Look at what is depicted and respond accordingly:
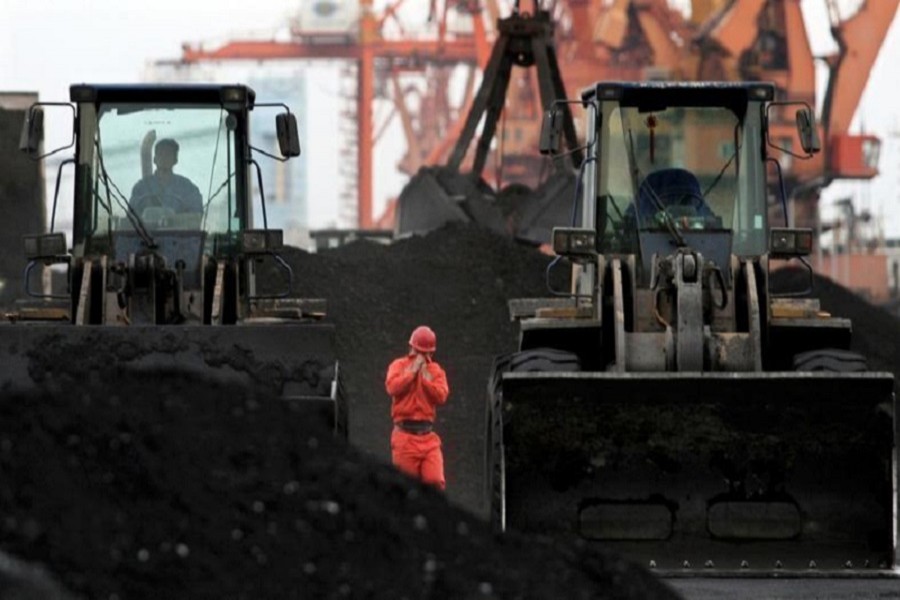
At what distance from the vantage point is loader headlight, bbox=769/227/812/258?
509 inches

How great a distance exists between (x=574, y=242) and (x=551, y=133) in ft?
2.08

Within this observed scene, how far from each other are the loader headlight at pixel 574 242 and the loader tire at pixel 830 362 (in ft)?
4.35

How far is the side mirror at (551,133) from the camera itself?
41.9 ft

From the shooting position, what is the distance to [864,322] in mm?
28094

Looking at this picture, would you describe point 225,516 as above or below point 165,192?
below

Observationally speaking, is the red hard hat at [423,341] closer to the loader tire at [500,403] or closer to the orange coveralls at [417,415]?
the orange coveralls at [417,415]

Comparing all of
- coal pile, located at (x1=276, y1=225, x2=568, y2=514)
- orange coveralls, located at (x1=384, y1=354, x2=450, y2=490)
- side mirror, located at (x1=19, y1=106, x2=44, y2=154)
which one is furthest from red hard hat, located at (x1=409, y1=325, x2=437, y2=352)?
coal pile, located at (x1=276, y1=225, x2=568, y2=514)

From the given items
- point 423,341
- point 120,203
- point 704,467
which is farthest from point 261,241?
point 704,467

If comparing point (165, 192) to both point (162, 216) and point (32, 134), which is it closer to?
point (162, 216)

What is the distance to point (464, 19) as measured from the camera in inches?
3381

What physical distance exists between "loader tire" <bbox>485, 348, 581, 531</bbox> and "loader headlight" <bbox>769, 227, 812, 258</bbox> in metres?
1.33

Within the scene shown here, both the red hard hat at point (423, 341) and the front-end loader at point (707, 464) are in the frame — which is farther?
the red hard hat at point (423, 341)

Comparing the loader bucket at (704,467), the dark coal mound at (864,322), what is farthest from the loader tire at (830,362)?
the dark coal mound at (864,322)

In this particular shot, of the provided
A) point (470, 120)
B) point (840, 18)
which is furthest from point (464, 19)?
point (470, 120)
